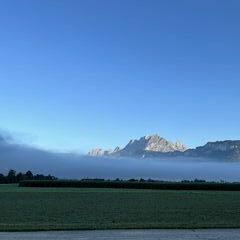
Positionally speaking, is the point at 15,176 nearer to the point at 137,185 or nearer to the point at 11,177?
the point at 11,177

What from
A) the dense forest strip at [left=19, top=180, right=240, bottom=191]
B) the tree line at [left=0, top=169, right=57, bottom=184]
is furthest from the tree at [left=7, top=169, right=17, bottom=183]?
the dense forest strip at [left=19, top=180, right=240, bottom=191]

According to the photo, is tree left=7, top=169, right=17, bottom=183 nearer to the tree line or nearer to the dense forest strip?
the tree line

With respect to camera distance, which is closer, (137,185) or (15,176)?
(137,185)

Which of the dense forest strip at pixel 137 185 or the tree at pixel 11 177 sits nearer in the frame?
the dense forest strip at pixel 137 185

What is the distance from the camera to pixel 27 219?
24.0 metres

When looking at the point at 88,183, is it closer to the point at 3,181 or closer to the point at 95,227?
the point at 3,181

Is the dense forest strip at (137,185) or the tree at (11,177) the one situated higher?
the tree at (11,177)

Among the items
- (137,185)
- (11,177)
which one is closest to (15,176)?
(11,177)

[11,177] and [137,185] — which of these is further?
[11,177]

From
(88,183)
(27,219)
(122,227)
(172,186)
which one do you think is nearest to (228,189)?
(172,186)

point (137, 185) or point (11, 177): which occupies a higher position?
point (11, 177)

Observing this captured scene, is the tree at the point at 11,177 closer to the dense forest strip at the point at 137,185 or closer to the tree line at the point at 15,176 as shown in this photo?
the tree line at the point at 15,176

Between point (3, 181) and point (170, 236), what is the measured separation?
82.0 metres

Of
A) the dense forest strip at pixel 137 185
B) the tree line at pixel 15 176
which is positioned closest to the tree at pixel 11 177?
the tree line at pixel 15 176
